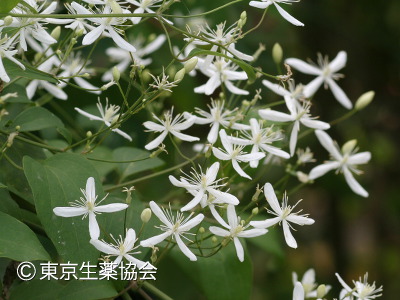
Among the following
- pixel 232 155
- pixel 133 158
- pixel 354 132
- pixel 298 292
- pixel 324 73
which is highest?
pixel 354 132

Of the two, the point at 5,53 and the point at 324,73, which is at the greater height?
the point at 324,73

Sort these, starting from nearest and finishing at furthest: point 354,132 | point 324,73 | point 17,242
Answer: point 17,242
point 324,73
point 354,132

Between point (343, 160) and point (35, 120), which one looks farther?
point (343, 160)

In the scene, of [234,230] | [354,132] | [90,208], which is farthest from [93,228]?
[354,132]

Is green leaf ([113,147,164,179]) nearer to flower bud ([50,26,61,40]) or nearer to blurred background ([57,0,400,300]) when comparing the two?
flower bud ([50,26,61,40])

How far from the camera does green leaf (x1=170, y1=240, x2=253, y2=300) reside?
2.96 ft

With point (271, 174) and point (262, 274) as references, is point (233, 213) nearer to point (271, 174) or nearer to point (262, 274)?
point (271, 174)

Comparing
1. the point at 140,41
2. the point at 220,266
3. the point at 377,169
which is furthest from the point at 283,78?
the point at 377,169

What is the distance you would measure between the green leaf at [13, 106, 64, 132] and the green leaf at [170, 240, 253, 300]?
0.70ft

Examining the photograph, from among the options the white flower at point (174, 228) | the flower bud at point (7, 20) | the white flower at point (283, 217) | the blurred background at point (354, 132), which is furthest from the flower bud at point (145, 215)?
the blurred background at point (354, 132)

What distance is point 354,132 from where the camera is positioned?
2355mm

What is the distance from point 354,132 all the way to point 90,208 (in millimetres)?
1755

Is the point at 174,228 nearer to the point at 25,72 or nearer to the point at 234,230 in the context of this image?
the point at 234,230

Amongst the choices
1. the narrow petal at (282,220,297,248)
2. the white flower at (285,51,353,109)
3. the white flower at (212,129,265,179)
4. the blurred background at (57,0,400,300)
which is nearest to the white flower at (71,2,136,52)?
the white flower at (212,129,265,179)
